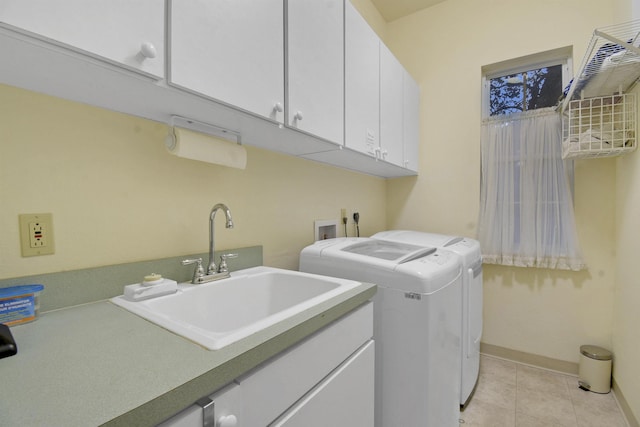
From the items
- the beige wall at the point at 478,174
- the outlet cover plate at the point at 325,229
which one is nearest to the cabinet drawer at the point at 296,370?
the outlet cover plate at the point at 325,229

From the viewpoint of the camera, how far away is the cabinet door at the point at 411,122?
2277mm

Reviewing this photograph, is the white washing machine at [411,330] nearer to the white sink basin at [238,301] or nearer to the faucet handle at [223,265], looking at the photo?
the white sink basin at [238,301]

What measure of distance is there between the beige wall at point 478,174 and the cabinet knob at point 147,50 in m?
2.43

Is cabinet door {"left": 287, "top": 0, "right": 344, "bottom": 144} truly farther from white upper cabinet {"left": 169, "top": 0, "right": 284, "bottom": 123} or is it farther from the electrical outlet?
the electrical outlet

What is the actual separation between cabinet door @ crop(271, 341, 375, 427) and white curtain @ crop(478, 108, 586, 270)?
175cm

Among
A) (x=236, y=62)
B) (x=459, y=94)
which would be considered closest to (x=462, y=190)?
(x=459, y=94)

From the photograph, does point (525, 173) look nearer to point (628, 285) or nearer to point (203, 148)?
point (628, 285)

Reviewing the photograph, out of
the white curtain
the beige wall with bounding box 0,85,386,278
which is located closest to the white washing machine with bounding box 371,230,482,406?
the white curtain

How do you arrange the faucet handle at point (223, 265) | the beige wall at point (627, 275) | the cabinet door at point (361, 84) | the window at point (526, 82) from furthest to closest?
the window at point (526, 82) → the beige wall at point (627, 275) → the cabinet door at point (361, 84) → the faucet handle at point (223, 265)

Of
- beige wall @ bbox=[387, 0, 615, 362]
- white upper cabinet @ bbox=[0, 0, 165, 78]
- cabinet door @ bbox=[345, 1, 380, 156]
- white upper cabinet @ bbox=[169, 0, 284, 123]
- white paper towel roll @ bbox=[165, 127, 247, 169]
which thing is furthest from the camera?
beige wall @ bbox=[387, 0, 615, 362]

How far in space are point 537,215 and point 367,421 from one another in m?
2.00

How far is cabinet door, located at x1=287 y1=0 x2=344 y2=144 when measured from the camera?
1093 millimetres

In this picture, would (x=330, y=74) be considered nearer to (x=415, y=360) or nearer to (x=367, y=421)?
(x=415, y=360)

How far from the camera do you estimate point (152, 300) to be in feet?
2.95
